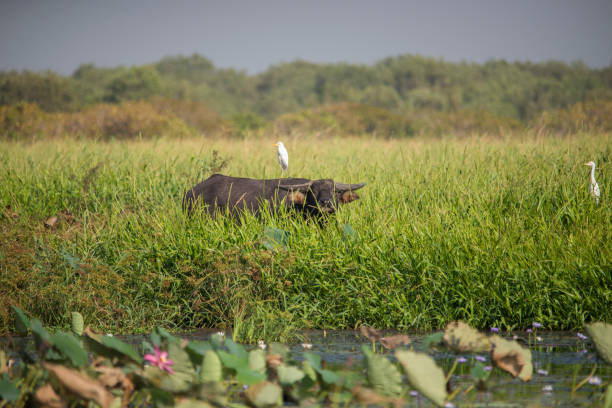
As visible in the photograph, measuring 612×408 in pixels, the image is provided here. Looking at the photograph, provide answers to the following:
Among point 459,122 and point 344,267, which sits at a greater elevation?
point 459,122

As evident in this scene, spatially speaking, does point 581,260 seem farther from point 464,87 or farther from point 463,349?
point 464,87

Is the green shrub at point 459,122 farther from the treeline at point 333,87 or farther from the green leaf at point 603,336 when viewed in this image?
the green leaf at point 603,336

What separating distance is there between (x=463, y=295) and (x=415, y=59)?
70.2 m

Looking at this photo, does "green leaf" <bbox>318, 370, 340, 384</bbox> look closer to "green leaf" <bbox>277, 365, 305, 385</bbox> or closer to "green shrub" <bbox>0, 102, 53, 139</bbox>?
"green leaf" <bbox>277, 365, 305, 385</bbox>

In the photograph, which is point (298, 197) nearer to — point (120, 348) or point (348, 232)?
point (348, 232)

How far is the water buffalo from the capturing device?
295 inches

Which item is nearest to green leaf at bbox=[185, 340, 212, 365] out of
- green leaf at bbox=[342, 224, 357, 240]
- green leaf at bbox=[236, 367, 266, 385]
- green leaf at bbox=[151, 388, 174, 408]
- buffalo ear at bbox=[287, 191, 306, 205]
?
green leaf at bbox=[236, 367, 266, 385]

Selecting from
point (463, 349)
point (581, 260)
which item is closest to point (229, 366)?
point (463, 349)

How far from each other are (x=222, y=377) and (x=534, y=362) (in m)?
2.36

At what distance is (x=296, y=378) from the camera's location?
3.34m

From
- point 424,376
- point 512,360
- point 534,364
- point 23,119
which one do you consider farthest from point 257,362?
point 23,119

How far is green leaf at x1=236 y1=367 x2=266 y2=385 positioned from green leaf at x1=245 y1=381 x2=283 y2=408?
0.18 metres

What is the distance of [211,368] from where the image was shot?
10.6 ft

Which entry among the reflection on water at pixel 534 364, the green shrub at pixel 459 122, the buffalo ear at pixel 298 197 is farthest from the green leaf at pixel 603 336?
the green shrub at pixel 459 122
